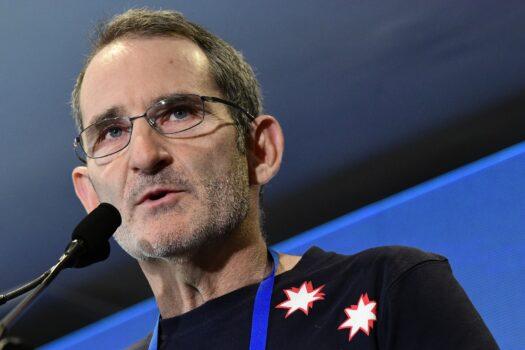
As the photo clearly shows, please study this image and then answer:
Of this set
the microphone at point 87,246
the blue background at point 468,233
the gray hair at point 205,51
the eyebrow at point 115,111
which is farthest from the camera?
the blue background at point 468,233

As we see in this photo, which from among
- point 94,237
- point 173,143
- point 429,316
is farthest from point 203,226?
point 429,316

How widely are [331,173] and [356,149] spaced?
0.45 feet

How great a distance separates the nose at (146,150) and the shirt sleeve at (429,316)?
0.40 m

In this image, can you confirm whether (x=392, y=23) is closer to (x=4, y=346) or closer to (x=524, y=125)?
(x=524, y=125)

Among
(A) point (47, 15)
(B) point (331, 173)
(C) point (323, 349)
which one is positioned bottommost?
(B) point (331, 173)

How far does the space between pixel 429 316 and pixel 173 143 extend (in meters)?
0.47

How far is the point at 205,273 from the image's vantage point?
125 centimetres

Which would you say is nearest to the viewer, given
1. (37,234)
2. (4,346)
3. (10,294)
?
(4,346)

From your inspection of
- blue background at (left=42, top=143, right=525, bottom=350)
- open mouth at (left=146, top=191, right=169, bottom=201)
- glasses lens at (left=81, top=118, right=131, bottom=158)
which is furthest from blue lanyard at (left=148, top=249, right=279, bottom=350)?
blue background at (left=42, top=143, right=525, bottom=350)

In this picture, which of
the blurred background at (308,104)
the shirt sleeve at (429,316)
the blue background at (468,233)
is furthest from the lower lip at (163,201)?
the blue background at (468,233)

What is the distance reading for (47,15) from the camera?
6.45 ft

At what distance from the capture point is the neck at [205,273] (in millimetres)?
1244

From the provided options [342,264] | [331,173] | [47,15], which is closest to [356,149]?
[331,173]

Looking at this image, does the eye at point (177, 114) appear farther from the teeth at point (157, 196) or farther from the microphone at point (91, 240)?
the microphone at point (91, 240)
